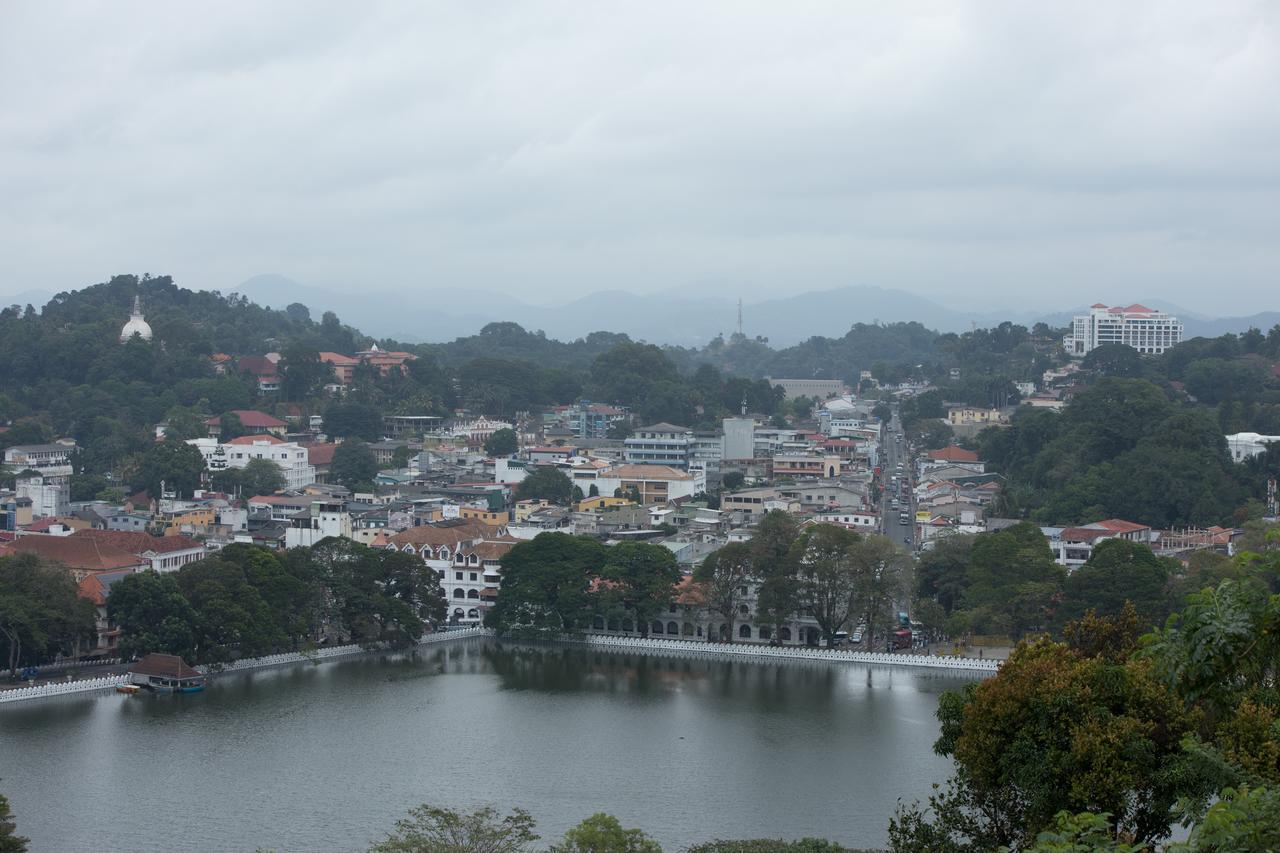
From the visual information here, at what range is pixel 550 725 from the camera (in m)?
17.4

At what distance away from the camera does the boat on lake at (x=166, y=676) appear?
18.8 m

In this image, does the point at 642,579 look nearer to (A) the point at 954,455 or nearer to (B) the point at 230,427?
(A) the point at 954,455

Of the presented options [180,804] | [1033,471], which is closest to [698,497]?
[1033,471]

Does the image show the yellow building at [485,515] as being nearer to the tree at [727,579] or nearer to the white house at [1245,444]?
the tree at [727,579]

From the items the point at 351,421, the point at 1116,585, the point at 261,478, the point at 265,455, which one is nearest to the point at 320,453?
the point at 265,455

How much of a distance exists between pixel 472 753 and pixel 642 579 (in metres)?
7.05

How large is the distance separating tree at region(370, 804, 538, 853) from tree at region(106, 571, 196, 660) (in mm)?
8444

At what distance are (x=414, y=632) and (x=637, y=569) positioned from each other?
3.44m

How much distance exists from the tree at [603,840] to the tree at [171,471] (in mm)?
23619

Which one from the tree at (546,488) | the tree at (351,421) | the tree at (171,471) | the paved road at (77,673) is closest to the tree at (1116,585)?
the paved road at (77,673)

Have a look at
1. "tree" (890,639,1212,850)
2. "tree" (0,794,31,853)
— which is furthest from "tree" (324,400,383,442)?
"tree" (890,639,1212,850)

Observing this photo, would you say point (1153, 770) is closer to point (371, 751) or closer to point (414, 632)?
point (371, 751)

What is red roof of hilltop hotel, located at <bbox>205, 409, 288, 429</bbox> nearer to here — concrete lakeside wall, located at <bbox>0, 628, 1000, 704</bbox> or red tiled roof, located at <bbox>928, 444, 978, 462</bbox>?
red tiled roof, located at <bbox>928, 444, 978, 462</bbox>

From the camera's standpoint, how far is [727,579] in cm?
2269
